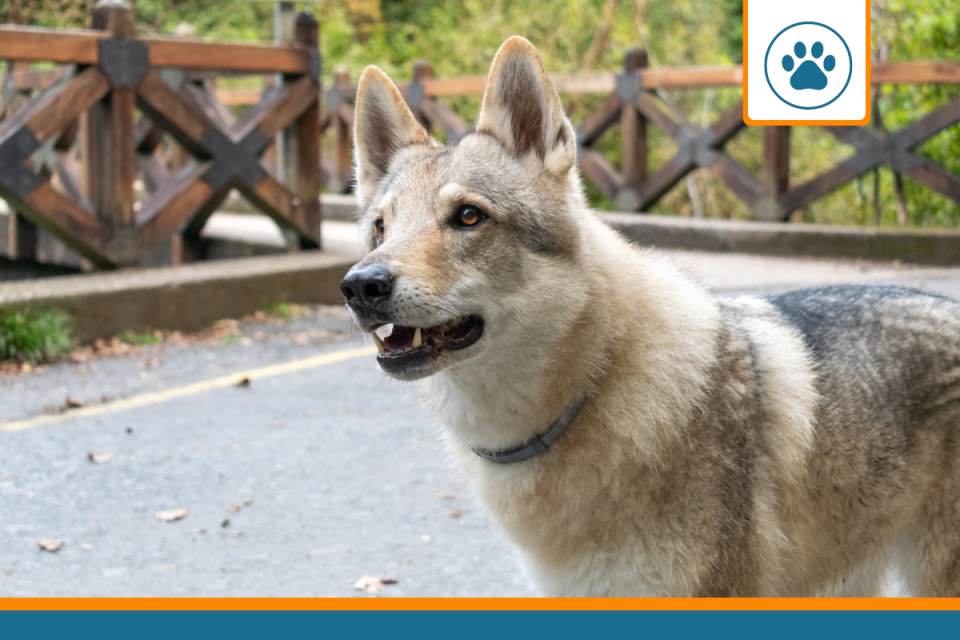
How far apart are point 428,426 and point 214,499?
57.6 inches

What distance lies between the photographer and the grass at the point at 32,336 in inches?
305

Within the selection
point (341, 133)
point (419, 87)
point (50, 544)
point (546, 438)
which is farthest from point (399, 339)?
point (341, 133)

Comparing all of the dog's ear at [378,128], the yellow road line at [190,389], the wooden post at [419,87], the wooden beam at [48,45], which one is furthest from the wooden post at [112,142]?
the wooden post at [419,87]

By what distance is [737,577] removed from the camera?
339 centimetres

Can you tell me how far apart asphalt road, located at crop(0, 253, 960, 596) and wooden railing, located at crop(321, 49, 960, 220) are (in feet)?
21.4

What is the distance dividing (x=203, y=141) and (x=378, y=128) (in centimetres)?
591

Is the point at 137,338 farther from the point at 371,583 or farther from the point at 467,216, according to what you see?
the point at 467,216

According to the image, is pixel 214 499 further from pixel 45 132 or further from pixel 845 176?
pixel 845 176

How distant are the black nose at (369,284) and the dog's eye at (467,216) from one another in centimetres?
31

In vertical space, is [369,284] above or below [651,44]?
below

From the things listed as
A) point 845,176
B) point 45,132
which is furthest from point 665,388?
point 845,176

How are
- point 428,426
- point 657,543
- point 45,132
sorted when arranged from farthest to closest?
point 45,132
point 428,426
point 657,543

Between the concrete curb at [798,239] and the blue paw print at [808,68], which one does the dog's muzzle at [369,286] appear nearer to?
the blue paw print at [808,68]

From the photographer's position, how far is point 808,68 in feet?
17.5
